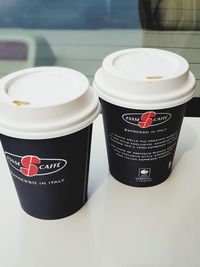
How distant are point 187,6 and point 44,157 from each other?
137 centimetres

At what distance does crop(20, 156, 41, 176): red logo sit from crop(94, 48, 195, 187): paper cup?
15cm

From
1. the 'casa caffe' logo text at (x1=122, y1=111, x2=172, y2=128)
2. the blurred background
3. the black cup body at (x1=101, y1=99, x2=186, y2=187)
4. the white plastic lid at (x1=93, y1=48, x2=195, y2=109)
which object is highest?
the white plastic lid at (x1=93, y1=48, x2=195, y2=109)

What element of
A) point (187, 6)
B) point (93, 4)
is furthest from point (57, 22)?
point (187, 6)

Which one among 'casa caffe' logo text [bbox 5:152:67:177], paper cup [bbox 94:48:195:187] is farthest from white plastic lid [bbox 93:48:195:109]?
'casa caffe' logo text [bbox 5:152:67:177]

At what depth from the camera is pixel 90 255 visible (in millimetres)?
511

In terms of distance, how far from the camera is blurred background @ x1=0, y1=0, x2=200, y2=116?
1.57 metres

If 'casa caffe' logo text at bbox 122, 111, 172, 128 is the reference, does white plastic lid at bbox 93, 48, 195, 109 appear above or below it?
above

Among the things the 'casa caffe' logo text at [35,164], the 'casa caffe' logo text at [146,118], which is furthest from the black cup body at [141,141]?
the 'casa caffe' logo text at [35,164]

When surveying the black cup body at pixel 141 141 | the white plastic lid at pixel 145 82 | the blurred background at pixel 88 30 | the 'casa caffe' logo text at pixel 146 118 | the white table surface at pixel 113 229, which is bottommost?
the blurred background at pixel 88 30

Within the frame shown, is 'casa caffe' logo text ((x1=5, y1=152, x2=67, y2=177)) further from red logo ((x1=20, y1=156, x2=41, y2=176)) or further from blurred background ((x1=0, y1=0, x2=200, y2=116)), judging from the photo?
blurred background ((x1=0, y1=0, x2=200, y2=116))

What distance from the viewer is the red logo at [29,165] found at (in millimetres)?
479

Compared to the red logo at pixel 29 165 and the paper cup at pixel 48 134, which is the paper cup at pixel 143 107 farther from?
the red logo at pixel 29 165

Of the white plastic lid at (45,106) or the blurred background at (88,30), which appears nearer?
the white plastic lid at (45,106)

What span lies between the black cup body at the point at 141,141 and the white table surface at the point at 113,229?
0.03m
